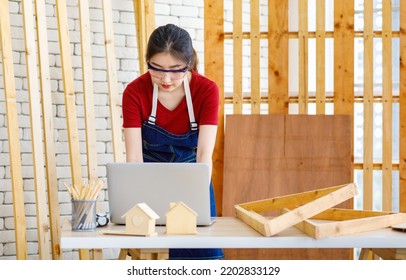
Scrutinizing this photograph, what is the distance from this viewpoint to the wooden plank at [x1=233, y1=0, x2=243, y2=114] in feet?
16.5

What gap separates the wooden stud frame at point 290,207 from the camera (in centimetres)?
268

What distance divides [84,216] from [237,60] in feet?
8.18

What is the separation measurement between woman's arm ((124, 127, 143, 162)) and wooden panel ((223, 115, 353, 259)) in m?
1.53

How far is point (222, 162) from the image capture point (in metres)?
5.02

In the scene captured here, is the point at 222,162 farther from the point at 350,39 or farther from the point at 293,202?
the point at 293,202

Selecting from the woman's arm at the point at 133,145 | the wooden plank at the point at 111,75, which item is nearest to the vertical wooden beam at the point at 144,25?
the wooden plank at the point at 111,75

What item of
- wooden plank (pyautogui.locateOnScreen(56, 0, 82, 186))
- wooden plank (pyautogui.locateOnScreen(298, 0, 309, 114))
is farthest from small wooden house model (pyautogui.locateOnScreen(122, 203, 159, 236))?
wooden plank (pyautogui.locateOnScreen(298, 0, 309, 114))

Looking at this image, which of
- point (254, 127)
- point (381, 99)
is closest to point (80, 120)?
point (254, 127)

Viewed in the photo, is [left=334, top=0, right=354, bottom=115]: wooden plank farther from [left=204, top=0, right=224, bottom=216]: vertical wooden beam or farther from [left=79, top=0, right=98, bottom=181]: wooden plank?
[left=79, top=0, right=98, bottom=181]: wooden plank

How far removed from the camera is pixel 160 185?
2848 millimetres

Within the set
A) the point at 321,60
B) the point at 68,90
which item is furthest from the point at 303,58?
the point at 68,90

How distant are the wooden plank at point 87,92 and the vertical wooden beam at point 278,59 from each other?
1.20 meters

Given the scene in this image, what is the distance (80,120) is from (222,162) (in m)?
1.06

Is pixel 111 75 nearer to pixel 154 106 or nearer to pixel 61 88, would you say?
pixel 61 88
